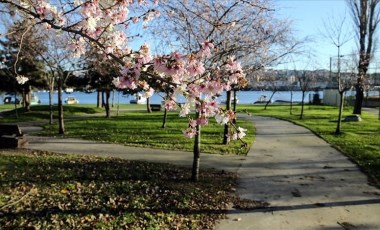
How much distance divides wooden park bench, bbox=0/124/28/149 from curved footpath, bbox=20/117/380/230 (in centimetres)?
73

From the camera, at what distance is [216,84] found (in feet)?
14.2

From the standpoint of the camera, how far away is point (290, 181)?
32.9 ft

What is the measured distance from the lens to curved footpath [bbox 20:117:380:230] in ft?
23.9

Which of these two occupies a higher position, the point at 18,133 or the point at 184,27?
the point at 184,27

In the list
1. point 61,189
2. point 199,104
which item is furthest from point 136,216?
point 199,104

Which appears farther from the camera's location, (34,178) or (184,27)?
Result: (184,27)

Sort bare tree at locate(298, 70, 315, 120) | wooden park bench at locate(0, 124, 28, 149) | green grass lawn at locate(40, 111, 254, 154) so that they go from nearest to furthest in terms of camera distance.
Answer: wooden park bench at locate(0, 124, 28, 149)
green grass lawn at locate(40, 111, 254, 154)
bare tree at locate(298, 70, 315, 120)

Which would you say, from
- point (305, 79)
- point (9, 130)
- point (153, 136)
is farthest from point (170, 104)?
point (305, 79)

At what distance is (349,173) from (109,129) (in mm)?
11735

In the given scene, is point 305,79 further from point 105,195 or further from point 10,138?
point 105,195

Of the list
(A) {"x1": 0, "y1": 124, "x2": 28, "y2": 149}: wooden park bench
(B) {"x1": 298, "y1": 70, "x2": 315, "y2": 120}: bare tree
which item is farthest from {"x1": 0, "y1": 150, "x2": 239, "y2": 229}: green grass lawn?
(B) {"x1": 298, "y1": 70, "x2": 315, "y2": 120}: bare tree

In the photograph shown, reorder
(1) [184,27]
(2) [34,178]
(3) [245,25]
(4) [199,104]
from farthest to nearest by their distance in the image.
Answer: (3) [245,25], (1) [184,27], (2) [34,178], (4) [199,104]

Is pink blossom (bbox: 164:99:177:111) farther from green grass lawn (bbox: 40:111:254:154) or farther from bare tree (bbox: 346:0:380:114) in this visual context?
bare tree (bbox: 346:0:380:114)

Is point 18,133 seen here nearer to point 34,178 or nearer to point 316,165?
point 34,178
